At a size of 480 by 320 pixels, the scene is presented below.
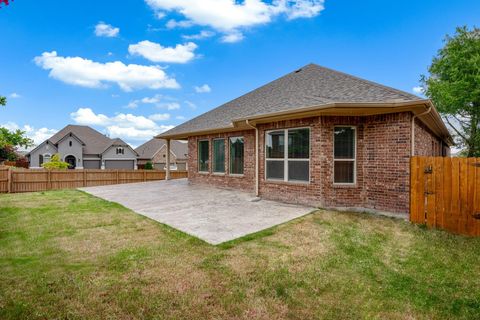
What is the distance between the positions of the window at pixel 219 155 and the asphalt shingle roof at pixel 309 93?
880 millimetres

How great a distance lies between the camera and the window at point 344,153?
313 inches

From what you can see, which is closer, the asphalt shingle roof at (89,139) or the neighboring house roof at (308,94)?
the neighboring house roof at (308,94)

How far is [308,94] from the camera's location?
9422 millimetres

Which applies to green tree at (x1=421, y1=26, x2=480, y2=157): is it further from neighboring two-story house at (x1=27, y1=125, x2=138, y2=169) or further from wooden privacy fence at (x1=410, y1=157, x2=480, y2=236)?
neighboring two-story house at (x1=27, y1=125, x2=138, y2=169)

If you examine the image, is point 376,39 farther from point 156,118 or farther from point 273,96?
point 156,118

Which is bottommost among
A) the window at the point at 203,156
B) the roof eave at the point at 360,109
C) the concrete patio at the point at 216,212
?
the concrete patio at the point at 216,212

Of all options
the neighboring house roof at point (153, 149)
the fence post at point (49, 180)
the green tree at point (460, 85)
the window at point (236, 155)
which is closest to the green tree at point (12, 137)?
the window at point (236, 155)

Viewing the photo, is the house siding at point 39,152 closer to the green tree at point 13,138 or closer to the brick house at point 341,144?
the green tree at point 13,138

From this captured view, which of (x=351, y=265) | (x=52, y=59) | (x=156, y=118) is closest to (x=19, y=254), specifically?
(x=351, y=265)

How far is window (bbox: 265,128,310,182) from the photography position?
8.29 m

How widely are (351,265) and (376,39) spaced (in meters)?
14.3

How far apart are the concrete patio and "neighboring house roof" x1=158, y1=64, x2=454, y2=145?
2917mm

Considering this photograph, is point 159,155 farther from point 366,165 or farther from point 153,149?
point 366,165

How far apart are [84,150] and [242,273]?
122 ft
